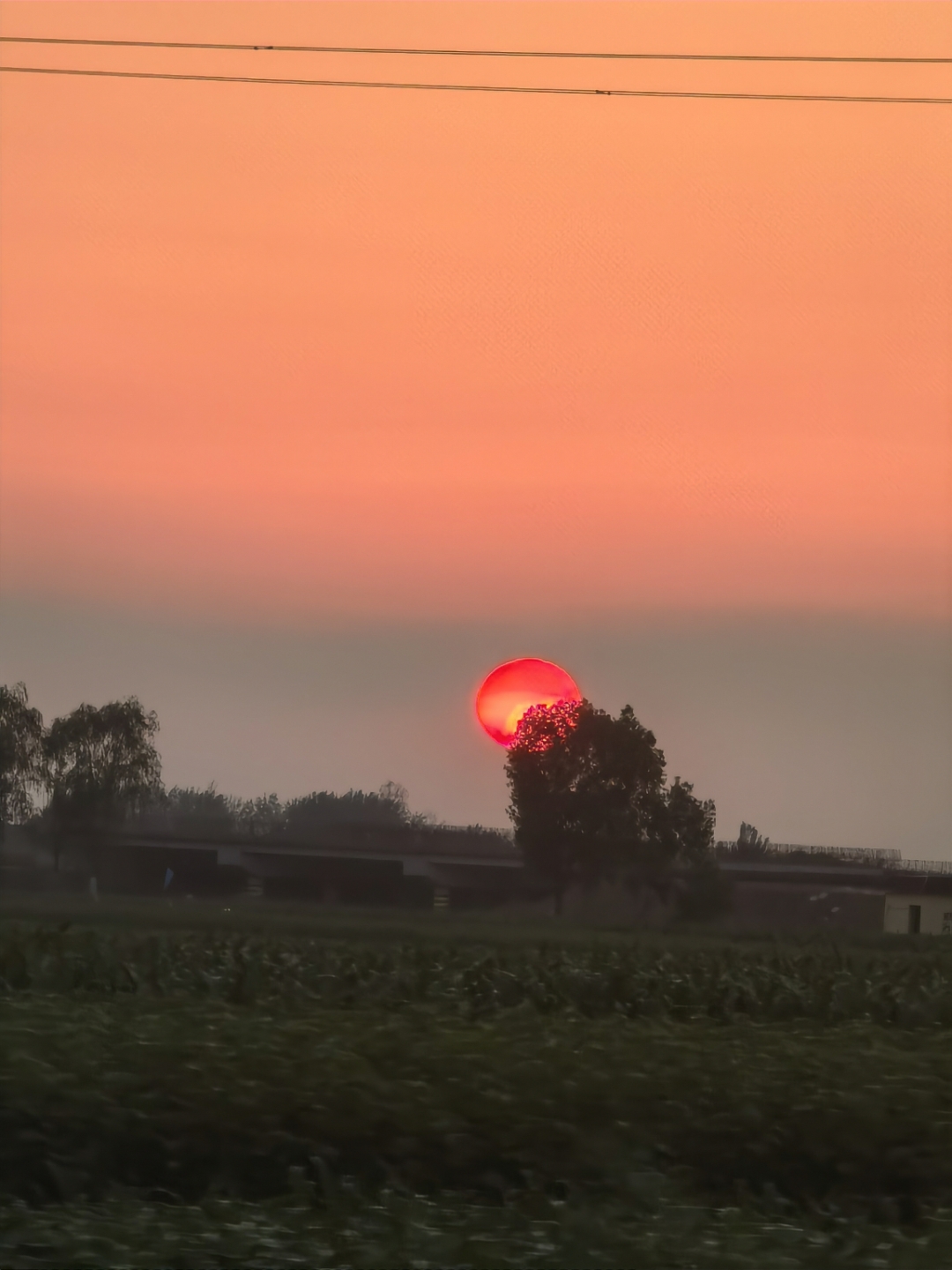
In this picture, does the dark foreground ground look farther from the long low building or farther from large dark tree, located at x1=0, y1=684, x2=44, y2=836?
large dark tree, located at x1=0, y1=684, x2=44, y2=836

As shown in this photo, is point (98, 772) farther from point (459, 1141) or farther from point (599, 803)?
point (459, 1141)

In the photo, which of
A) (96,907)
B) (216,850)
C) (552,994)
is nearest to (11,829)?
(216,850)

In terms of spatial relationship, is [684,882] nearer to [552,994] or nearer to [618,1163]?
[552,994]

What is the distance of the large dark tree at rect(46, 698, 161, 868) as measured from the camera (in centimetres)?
4547

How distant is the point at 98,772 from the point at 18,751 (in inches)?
219

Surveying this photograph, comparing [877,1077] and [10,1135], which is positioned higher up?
[877,1077]

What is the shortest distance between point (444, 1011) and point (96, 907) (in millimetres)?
→ 26901

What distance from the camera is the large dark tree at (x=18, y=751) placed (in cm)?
5669

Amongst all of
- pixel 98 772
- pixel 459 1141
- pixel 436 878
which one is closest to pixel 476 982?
pixel 459 1141

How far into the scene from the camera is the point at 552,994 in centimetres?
1839

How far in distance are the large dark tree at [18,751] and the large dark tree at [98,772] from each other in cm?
71

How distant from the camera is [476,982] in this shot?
61.6ft

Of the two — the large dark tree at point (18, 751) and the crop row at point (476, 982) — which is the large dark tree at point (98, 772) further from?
the crop row at point (476, 982)

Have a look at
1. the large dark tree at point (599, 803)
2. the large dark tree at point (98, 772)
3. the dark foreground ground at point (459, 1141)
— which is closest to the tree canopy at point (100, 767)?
the large dark tree at point (98, 772)
